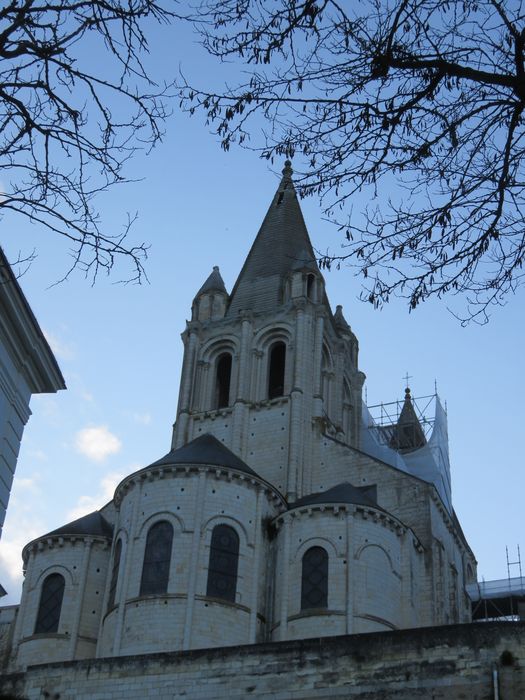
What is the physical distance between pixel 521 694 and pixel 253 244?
29.5 metres

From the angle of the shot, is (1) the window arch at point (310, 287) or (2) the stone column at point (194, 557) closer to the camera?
(2) the stone column at point (194, 557)

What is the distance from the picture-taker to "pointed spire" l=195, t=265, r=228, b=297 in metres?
41.6

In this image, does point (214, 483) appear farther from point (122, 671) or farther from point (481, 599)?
point (481, 599)

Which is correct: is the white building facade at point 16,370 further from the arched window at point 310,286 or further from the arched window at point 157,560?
the arched window at point 310,286

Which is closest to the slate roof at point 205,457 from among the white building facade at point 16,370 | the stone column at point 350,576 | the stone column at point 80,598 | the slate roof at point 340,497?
the slate roof at point 340,497

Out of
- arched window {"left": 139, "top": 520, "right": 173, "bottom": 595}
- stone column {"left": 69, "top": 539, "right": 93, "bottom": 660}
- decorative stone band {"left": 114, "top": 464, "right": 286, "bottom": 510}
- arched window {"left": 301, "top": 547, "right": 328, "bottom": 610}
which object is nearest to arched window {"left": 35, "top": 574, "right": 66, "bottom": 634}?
Result: stone column {"left": 69, "top": 539, "right": 93, "bottom": 660}

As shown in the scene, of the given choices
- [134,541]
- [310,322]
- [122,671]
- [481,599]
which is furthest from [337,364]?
[122,671]

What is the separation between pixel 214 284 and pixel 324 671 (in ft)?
83.3

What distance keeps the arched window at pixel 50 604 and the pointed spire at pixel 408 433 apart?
20097 millimetres

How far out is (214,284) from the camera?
42.0m

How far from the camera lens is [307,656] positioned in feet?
60.3

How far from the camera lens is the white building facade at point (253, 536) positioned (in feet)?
92.9

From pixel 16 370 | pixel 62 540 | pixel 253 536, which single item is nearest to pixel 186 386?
pixel 62 540

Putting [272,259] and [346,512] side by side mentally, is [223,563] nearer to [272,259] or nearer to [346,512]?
[346,512]
